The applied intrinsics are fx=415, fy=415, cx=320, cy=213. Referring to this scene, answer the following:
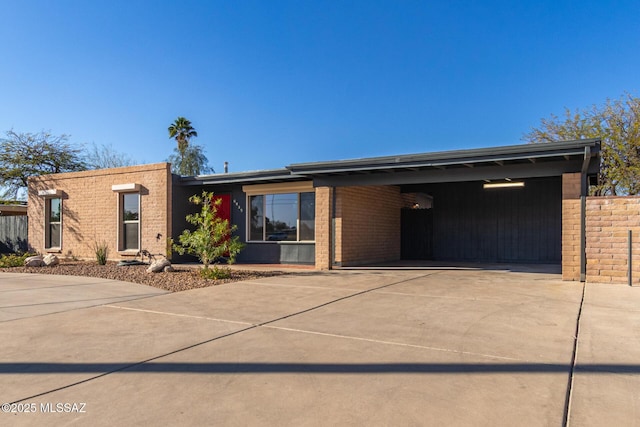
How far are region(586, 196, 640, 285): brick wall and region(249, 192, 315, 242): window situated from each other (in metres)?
8.14

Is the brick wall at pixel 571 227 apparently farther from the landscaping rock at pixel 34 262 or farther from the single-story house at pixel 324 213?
the landscaping rock at pixel 34 262

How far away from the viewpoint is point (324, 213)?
13.2 m

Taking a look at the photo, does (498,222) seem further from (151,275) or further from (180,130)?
(180,130)

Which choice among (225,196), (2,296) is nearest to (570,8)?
(225,196)

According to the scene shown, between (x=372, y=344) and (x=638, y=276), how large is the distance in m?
7.74

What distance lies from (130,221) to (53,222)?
188 inches

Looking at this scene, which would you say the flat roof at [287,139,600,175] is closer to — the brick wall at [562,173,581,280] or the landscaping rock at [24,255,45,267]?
the brick wall at [562,173,581,280]

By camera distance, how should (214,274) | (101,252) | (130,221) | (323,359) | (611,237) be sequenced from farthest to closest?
1. (130,221)
2. (101,252)
3. (214,274)
4. (611,237)
5. (323,359)

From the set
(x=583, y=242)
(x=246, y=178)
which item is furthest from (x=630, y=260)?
(x=246, y=178)

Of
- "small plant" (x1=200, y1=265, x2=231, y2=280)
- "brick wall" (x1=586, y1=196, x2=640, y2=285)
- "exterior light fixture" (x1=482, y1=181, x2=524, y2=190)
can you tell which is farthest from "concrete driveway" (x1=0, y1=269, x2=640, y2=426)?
"exterior light fixture" (x1=482, y1=181, x2=524, y2=190)

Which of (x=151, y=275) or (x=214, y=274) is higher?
(x=214, y=274)

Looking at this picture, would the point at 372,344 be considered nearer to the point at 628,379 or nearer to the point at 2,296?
the point at 628,379

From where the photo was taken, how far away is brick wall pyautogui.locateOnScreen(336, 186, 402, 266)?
1339 centimetres

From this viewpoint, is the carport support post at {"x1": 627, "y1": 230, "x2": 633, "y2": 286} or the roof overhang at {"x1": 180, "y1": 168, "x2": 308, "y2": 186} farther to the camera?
the roof overhang at {"x1": 180, "y1": 168, "x2": 308, "y2": 186}
